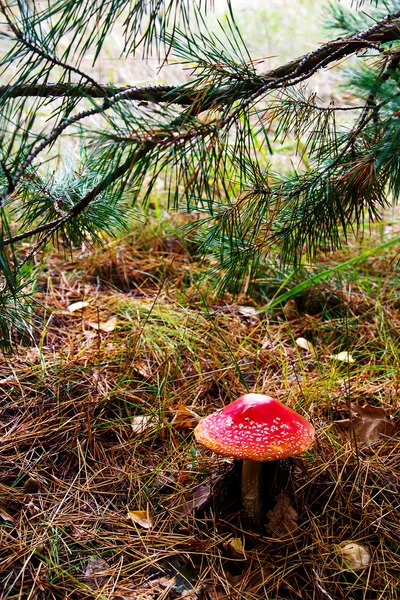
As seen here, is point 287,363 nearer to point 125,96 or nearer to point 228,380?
point 228,380

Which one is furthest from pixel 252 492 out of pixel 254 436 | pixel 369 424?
pixel 369 424

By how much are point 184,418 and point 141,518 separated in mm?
411

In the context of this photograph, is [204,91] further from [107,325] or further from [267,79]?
[107,325]

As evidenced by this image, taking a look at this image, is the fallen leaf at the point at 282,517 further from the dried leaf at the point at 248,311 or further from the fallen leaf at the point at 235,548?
the dried leaf at the point at 248,311

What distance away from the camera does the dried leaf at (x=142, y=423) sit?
181 cm

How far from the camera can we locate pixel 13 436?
1731 millimetres

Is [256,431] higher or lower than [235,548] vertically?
higher

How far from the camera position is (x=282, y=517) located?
154cm

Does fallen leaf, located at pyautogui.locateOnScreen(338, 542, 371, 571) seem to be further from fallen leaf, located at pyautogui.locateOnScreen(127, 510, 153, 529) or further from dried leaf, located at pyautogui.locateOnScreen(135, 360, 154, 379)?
dried leaf, located at pyautogui.locateOnScreen(135, 360, 154, 379)

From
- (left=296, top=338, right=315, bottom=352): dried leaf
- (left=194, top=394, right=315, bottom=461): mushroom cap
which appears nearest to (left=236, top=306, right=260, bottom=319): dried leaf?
(left=296, top=338, right=315, bottom=352): dried leaf

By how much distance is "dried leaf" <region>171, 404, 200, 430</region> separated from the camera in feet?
6.04

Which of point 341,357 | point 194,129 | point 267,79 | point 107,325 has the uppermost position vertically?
point 267,79

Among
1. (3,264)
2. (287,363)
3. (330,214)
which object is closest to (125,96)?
(3,264)

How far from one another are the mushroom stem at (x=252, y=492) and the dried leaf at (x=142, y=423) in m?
0.40
